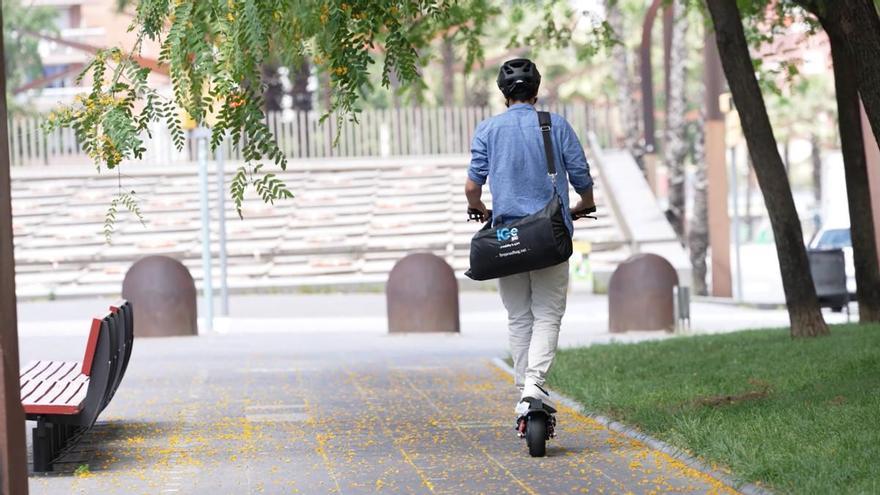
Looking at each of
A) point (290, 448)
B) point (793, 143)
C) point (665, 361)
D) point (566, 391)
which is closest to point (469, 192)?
point (290, 448)

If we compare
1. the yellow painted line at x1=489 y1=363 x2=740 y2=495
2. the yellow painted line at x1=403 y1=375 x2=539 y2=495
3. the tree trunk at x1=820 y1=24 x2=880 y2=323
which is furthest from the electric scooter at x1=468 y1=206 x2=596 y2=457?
the tree trunk at x1=820 y1=24 x2=880 y2=323

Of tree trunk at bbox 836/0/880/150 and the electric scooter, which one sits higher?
tree trunk at bbox 836/0/880/150

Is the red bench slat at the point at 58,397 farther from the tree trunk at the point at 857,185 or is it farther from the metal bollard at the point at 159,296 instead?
the metal bollard at the point at 159,296

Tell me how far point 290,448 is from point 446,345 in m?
9.20

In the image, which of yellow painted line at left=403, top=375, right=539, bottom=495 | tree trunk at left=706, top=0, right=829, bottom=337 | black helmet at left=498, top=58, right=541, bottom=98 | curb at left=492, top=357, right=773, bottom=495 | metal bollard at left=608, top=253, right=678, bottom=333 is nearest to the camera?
curb at left=492, top=357, right=773, bottom=495

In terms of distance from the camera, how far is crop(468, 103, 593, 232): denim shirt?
878 centimetres

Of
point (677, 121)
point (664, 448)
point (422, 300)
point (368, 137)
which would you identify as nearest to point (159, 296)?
point (422, 300)

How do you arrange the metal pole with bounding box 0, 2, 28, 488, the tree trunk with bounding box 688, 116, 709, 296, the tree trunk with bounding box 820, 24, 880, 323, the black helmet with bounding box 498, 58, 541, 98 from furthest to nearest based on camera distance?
the tree trunk with bounding box 688, 116, 709, 296 → the tree trunk with bounding box 820, 24, 880, 323 → the black helmet with bounding box 498, 58, 541, 98 → the metal pole with bounding box 0, 2, 28, 488

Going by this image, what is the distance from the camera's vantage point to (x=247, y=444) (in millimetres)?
9508

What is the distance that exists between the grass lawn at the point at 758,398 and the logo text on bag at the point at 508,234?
130 centimetres

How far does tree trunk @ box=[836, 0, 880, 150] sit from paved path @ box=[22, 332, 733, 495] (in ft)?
7.34

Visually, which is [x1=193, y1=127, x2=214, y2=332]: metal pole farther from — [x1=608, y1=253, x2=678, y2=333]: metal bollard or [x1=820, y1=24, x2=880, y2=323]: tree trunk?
[x1=820, y1=24, x2=880, y2=323]: tree trunk

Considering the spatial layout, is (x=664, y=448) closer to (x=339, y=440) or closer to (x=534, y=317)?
(x=534, y=317)

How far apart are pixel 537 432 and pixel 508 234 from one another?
0.98m
